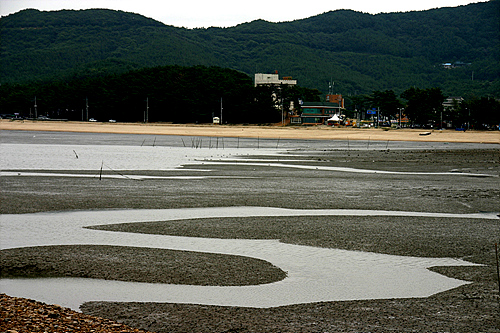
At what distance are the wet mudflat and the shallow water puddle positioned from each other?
31 cm

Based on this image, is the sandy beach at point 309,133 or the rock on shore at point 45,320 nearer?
the rock on shore at point 45,320

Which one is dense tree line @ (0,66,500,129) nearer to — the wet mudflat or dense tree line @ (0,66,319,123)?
dense tree line @ (0,66,319,123)

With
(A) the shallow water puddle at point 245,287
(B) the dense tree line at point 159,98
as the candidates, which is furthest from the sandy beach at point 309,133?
(A) the shallow water puddle at point 245,287

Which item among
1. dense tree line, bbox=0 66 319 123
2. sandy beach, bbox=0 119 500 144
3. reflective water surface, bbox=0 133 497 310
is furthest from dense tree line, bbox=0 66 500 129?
reflective water surface, bbox=0 133 497 310

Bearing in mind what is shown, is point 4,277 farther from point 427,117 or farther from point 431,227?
point 427,117

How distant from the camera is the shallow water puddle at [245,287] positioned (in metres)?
6.67

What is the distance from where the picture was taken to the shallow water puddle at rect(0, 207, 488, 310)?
6672 millimetres

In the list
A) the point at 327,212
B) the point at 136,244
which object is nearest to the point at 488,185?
the point at 327,212

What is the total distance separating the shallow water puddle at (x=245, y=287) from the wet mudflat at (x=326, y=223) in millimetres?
305

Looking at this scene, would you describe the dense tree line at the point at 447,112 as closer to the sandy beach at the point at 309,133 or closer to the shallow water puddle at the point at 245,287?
the sandy beach at the point at 309,133

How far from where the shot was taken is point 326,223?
11.4 meters

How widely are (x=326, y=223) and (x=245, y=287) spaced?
453cm

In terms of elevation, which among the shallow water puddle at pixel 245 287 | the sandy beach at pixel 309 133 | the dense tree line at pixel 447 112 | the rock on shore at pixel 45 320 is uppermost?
the dense tree line at pixel 447 112

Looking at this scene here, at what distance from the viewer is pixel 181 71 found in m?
158
